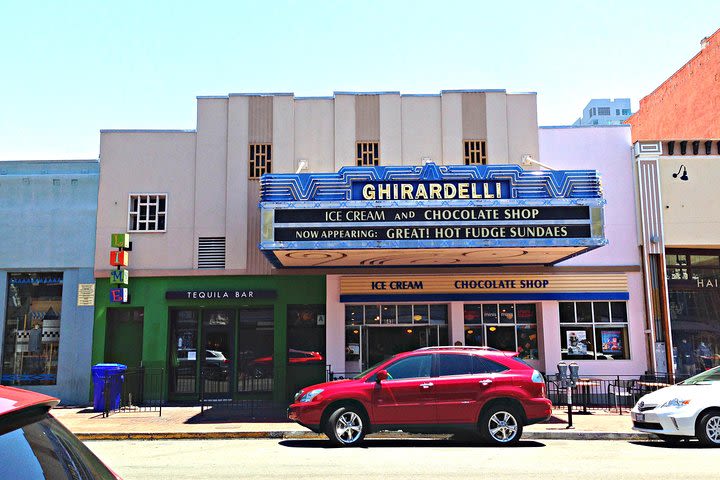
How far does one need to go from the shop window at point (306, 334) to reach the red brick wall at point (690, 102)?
50.7 ft

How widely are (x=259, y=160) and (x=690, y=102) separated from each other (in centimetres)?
1780

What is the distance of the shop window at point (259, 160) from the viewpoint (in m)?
20.7

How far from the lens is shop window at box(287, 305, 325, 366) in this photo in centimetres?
1991

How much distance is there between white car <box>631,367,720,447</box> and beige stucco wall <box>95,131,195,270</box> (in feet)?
44.1

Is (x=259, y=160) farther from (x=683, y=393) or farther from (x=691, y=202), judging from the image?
(x=683, y=393)

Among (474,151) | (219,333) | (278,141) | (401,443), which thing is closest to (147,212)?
(219,333)

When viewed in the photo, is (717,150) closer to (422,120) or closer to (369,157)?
(422,120)

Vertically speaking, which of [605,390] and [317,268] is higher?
[317,268]

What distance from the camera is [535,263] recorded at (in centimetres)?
2012

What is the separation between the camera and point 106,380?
17281 mm

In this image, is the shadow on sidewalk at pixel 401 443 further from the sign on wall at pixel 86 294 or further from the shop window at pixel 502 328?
the sign on wall at pixel 86 294

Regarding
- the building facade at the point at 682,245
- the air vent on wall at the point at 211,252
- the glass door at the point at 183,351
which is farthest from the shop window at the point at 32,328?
the building facade at the point at 682,245

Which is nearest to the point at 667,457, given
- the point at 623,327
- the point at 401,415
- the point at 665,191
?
the point at 401,415

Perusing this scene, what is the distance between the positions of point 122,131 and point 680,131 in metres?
21.8
